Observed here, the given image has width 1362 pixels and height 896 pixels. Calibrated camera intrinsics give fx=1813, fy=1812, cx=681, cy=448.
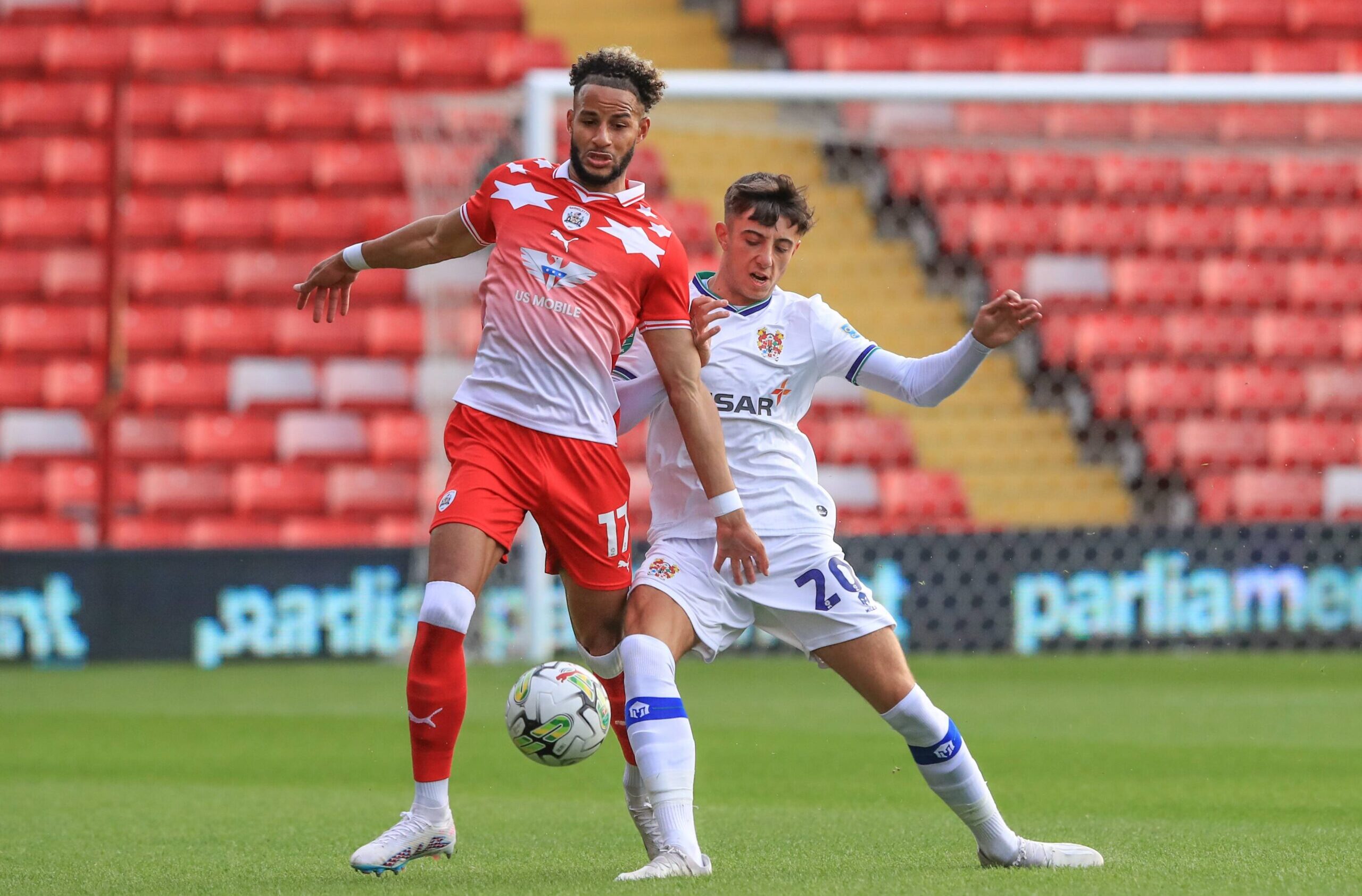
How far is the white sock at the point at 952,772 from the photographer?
4086mm

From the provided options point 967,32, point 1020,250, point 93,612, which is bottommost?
point 93,612

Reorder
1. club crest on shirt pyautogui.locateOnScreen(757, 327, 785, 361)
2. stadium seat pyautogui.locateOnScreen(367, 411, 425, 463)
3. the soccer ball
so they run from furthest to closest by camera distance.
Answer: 1. stadium seat pyautogui.locateOnScreen(367, 411, 425, 463)
2. club crest on shirt pyautogui.locateOnScreen(757, 327, 785, 361)
3. the soccer ball

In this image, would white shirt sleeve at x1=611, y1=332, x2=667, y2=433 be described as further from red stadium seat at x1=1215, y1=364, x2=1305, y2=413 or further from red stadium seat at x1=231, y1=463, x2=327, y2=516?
red stadium seat at x1=1215, y1=364, x2=1305, y2=413

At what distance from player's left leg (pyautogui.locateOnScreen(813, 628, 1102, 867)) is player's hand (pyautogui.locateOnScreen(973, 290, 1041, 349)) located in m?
0.73

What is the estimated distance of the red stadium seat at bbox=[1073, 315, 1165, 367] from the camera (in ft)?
39.0

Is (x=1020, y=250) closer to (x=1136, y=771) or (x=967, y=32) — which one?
(x=967, y=32)

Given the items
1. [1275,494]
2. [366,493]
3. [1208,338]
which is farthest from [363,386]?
[1275,494]

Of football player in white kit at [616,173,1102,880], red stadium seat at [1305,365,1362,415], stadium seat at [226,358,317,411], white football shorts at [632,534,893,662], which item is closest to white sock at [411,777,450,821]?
football player in white kit at [616,173,1102,880]

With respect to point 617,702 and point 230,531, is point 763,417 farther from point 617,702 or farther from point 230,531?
point 230,531

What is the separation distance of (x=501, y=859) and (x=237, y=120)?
34.1 feet

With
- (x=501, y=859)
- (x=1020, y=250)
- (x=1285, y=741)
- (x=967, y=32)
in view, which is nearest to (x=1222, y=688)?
(x=1285, y=741)

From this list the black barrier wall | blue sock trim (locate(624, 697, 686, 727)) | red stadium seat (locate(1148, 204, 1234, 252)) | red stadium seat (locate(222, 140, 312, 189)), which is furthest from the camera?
red stadium seat (locate(222, 140, 312, 189))

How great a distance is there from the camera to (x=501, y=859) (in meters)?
4.37

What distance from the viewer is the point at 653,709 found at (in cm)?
393
